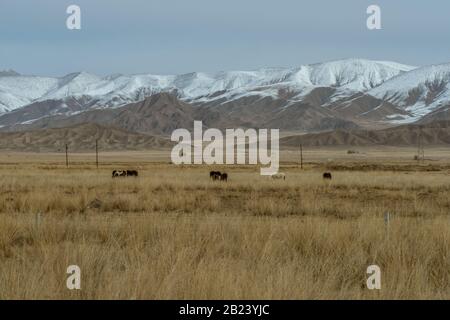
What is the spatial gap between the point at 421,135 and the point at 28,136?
108m

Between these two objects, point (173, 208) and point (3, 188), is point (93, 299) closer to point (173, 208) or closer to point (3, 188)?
point (173, 208)

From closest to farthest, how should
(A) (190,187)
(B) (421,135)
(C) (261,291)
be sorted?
1. (C) (261,291)
2. (A) (190,187)
3. (B) (421,135)

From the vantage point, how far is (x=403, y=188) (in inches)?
1154

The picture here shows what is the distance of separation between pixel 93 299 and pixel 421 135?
16869 cm

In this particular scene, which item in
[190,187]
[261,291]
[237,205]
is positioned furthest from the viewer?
[190,187]

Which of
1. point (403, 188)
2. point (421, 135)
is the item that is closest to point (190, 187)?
point (403, 188)

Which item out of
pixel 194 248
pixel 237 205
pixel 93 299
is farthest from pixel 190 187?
pixel 93 299

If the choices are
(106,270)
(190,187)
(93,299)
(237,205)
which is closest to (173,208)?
(237,205)

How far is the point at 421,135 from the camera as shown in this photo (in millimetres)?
165500

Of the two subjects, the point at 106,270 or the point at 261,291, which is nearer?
the point at 261,291

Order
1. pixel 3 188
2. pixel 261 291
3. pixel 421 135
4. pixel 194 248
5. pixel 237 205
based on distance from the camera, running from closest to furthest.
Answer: pixel 261 291, pixel 194 248, pixel 237 205, pixel 3 188, pixel 421 135
